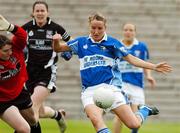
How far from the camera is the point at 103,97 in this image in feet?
33.2

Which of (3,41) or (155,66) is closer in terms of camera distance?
(3,41)

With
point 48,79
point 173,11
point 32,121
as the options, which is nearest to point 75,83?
point 173,11

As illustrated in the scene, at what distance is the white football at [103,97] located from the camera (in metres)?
10.1

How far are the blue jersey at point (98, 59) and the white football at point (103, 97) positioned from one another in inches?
8.8

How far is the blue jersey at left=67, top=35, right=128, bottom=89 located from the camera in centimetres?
1041

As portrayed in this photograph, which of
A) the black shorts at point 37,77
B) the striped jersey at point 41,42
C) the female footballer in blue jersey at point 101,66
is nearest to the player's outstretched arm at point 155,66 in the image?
the female footballer in blue jersey at point 101,66

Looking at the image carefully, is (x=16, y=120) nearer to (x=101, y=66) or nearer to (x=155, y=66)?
(x=101, y=66)

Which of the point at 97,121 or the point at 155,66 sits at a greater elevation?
the point at 155,66

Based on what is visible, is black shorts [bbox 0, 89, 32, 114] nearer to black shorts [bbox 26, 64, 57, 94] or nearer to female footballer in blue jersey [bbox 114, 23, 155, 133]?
black shorts [bbox 26, 64, 57, 94]

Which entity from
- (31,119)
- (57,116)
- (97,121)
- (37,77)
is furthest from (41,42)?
(97,121)

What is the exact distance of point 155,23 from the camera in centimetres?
2322

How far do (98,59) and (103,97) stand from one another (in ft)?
2.01

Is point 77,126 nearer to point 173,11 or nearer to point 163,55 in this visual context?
point 163,55

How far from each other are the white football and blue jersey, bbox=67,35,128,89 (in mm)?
225
